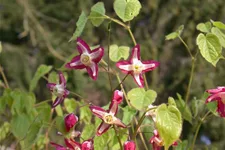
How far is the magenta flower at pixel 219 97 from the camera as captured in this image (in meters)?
0.79

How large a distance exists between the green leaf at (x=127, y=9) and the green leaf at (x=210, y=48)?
0.33ft

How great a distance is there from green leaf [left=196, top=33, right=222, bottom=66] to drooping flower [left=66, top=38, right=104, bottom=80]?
0.15m

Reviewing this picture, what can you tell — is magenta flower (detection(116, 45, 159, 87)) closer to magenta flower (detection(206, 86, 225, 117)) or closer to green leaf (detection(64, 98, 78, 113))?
magenta flower (detection(206, 86, 225, 117))

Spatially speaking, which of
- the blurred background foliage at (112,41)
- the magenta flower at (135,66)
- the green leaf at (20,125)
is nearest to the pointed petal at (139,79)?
the magenta flower at (135,66)

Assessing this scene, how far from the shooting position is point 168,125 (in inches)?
27.5

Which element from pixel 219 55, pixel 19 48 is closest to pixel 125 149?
pixel 219 55

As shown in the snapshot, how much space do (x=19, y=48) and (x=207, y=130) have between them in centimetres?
118

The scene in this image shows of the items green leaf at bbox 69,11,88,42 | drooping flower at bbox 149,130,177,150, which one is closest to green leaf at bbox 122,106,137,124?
drooping flower at bbox 149,130,177,150

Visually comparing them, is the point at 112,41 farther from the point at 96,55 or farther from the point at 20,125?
the point at 96,55

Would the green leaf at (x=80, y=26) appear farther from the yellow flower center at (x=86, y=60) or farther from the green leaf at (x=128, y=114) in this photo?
the green leaf at (x=128, y=114)

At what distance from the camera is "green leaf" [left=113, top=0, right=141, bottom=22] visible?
791mm

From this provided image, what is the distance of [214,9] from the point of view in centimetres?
327

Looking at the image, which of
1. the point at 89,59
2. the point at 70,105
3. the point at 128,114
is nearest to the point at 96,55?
the point at 89,59

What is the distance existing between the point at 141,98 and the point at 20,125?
0.95 ft
